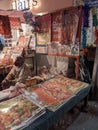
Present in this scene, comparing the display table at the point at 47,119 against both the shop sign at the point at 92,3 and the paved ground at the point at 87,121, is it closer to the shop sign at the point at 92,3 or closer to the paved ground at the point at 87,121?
the paved ground at the point at 87,121

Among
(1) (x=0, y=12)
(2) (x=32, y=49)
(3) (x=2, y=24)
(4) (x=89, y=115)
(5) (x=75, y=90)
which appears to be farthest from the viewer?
(2) (x=32, y=49)

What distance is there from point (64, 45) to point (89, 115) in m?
1.47

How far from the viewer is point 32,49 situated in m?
3.88

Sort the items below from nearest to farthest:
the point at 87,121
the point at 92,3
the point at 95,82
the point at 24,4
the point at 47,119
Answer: the point at 47,119 < the point at 87,121 < the point at 92,3 < the point at 95,82 < the point at 24,4

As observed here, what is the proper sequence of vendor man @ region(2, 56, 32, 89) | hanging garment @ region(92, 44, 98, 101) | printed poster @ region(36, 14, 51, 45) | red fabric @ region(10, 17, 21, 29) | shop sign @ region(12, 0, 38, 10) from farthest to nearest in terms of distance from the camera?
shop sign @ region(12, 0, 38, 10) < red fabric @ region(10, 17, 21, 29) < printed poster @ region(36, 14, 51, 45) < hanging garment @ region(92, 44, 98, 101) < vendor man @ region(2, 56, 32, 89)

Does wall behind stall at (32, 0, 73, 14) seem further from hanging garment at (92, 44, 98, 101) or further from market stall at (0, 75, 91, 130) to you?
market stall at (0, 75, 91, 130)

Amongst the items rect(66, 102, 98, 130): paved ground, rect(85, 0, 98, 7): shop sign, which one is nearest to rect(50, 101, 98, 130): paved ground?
rect(66, 102, 98, 130): paved ground

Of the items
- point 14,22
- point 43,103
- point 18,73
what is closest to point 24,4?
point 14,22

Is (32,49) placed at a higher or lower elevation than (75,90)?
higher

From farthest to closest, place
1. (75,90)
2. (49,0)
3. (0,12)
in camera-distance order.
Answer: (49,0) < (0,12) < (75,90)

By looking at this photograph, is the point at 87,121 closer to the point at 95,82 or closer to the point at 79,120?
the point at 79,120

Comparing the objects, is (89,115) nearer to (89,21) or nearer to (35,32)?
(89,21)

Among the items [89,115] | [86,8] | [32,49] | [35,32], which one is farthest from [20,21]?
[89,115]

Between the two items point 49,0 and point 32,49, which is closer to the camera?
point 49,0
